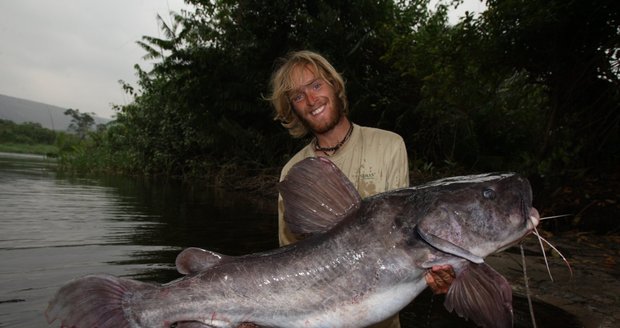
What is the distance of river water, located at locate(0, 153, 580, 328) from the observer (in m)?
3.80

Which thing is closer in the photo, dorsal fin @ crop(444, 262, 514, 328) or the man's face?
dorsal fin @ crop(444, 262, 514, 328)

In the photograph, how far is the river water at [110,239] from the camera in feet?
12.5

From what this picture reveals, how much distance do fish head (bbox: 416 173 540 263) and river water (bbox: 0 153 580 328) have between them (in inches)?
87.7

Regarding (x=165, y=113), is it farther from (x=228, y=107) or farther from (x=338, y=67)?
(x=338, y=67)

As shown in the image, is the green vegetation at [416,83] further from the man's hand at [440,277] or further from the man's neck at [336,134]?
the man's hand at [440,277]

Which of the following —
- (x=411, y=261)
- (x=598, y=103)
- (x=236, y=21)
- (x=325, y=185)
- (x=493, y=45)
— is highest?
(x=236, y=21)

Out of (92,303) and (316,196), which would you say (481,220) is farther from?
(92,303)

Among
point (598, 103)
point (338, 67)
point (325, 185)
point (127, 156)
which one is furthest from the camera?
point (127, 156)

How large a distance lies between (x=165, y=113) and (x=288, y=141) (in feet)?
29.1

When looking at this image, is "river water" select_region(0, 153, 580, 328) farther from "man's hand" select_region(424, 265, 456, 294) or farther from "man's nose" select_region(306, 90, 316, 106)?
"man's nose" select_region(306, 90, 316, 106)

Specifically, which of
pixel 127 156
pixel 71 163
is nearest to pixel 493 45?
pixel 127 156

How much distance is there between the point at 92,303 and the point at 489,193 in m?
1.87

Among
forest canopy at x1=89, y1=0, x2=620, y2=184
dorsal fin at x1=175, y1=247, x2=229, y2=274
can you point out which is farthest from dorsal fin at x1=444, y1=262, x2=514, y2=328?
forest canopy at x1=89, y1=0, x2=620, y2=184

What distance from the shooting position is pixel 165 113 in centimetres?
1962
